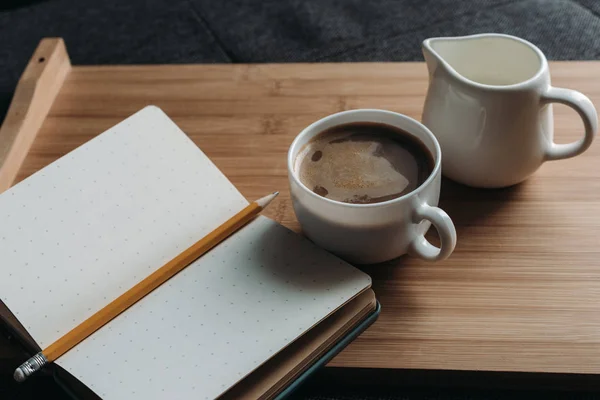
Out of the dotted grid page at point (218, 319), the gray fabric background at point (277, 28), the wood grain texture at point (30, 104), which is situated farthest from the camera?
the gray fabric background at point (277, 28)

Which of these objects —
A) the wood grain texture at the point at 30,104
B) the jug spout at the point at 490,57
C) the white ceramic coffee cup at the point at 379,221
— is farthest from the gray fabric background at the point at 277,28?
the white ceramic coffee cup at the point at 379,221

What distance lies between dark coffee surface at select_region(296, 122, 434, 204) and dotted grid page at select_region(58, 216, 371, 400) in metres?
0.05

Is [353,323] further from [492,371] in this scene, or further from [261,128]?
[261,128]

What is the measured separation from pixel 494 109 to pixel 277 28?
584 millimetres

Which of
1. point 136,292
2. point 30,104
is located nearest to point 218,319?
point 136,292

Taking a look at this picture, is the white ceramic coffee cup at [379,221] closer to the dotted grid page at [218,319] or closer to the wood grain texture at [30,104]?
the dotted grid page at [218,319]

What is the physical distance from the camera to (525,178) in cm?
68

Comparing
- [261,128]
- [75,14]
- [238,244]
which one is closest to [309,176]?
[238,244]

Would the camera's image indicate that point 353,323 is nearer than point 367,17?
Yes

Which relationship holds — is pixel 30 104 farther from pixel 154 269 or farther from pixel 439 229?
pixel 439 229

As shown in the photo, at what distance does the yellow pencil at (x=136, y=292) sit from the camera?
0.52 metres

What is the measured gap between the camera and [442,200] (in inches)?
26.8

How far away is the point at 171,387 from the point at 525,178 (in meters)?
0.38

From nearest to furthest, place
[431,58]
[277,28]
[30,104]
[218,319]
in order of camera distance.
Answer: [218,319] < [431,58] < [30,104] < [277,28]
